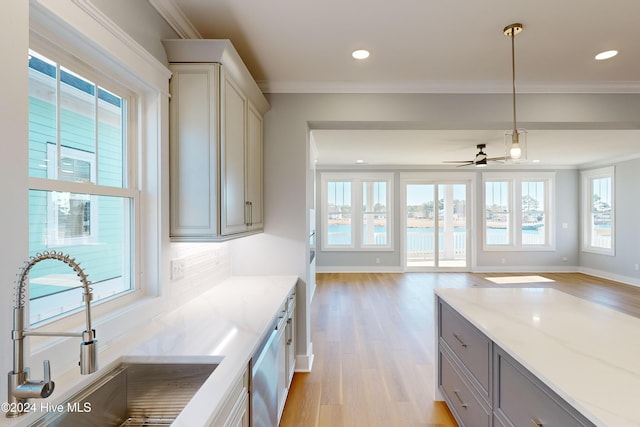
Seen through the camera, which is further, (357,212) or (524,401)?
(357,212)

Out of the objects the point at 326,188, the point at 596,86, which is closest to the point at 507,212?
the point at 326,188

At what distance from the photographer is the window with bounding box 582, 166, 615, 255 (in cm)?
700

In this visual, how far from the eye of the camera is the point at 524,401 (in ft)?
4.36

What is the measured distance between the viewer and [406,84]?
115 inches

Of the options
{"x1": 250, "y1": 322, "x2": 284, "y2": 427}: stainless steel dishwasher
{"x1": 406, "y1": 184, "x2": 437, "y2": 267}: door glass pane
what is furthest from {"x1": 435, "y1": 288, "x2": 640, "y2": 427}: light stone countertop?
{"x1": 406, "y1": 184, "x2": 437, "y2": 267}: door glass pane

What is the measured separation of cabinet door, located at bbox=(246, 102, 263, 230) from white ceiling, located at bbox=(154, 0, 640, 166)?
0.43 meters

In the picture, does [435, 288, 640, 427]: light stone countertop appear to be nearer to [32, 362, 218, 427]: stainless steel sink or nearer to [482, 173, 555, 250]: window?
[32, 362, 218, 427]: stainless steel sink

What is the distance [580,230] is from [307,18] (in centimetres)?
863

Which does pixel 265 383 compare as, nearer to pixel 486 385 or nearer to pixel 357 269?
pixel 486 385

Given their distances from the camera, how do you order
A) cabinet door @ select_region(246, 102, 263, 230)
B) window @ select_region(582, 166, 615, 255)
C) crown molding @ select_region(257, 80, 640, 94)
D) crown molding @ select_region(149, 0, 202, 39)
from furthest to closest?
window @ select_region(582, 166, 615, 255)
crown molding @ select_region(257, 80, 640, 94)
cabinet door @ select_region(246, 102, 263, 230)
crown molding @ select_region(149, 0, 202, 39)

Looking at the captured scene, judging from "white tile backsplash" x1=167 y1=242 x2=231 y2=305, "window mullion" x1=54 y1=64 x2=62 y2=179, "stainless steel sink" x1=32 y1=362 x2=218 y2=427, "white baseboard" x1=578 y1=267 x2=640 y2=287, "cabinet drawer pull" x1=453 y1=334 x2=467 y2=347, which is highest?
"window mullion" x1=54 y1=64 x2=62 y2=179

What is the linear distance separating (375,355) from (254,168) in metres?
2.22

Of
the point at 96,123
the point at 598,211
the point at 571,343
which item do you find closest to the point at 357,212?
the point at 598,211

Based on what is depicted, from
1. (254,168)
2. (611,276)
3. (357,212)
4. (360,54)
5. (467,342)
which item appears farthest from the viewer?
(357,212)
